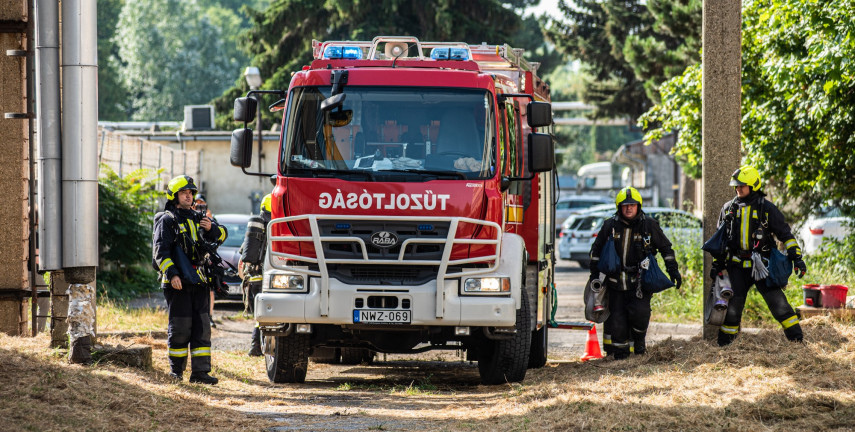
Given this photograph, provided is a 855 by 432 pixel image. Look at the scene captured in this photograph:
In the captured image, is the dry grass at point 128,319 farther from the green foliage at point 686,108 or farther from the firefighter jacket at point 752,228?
the green foliage at point 686,108

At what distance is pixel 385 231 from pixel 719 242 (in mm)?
3265

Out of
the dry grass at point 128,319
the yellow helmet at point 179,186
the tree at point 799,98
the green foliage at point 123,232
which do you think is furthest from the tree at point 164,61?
the yellow helmet at point 179,186

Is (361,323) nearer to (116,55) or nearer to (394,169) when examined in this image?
(394,169)

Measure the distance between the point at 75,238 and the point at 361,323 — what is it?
8.34 ft

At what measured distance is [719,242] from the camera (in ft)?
Answer: 33.9

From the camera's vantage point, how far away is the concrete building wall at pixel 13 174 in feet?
36.1

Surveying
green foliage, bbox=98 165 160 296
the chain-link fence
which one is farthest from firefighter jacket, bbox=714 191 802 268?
the chain-link fence

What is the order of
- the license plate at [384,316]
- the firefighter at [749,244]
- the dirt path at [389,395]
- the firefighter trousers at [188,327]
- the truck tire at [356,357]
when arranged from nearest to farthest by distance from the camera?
the dirt path at [389,395]
the license plate at [384,316]
the firefighter trousers at [188,327]
the firefighter at [749,244]
the truck tire at [356,357]

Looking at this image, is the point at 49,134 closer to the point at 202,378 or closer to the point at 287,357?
the point at 202,378

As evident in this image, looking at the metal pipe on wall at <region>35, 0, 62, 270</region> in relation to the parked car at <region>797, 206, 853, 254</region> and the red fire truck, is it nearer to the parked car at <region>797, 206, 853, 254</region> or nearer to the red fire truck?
the red fire truck

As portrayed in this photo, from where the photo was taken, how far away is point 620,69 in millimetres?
37219

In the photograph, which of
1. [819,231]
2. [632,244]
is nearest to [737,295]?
[632,244]

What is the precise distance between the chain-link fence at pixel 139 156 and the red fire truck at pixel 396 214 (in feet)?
43.3

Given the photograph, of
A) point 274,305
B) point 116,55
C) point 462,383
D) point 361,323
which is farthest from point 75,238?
point 116,55
